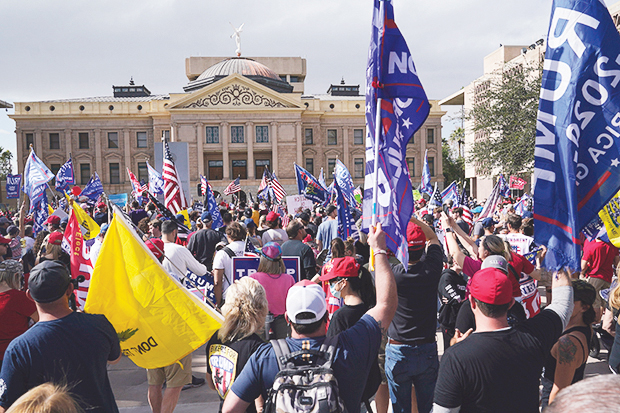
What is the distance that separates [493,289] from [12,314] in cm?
352

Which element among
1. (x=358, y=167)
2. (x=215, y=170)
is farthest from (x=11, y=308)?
(x=358, y=167)

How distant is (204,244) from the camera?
8.53 metres

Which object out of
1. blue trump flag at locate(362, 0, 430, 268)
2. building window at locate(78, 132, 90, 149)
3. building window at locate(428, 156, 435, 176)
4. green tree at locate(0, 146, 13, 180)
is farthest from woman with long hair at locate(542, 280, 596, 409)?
green tree at locate(0, 146, 13, 180)

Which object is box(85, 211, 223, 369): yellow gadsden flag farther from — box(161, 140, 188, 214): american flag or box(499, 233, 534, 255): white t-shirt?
box(161, 140, 188, 214): american flag

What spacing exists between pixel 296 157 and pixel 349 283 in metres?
51.8

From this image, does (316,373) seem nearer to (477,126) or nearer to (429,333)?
(429,333)

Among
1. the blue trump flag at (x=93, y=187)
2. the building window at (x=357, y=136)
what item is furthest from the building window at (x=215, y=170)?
the blue trump flag at (x=93, y=187)


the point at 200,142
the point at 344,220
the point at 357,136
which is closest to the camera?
the point at 344,220

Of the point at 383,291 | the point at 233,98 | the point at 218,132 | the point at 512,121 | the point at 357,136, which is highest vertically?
the point at 233,98

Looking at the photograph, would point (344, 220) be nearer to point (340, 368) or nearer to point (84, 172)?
point (340, 368)

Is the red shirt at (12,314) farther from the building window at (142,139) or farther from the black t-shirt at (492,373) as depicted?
the building window at (142,139)

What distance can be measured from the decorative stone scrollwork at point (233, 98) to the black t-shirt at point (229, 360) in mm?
53030

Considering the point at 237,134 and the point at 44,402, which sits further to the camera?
the point at 237,134

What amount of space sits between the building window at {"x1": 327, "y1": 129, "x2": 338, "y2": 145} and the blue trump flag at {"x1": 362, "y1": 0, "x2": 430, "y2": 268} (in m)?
55.2
